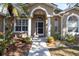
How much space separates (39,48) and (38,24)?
0.46 metres

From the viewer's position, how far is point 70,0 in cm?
383

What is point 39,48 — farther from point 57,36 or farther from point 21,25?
point 21,25

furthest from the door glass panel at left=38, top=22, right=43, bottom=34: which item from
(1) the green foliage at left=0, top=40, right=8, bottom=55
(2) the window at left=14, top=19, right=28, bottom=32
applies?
(1) the green foliage at left=0, top=40, right=8, bottom=55

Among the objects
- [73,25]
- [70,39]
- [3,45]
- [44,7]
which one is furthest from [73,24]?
[3,45]

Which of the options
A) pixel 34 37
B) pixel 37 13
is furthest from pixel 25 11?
pixel 34 37

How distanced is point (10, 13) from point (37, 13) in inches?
20.5

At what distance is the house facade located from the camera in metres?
3.89

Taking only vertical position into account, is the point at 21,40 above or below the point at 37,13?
below

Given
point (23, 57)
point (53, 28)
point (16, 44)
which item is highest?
point (53, 28)

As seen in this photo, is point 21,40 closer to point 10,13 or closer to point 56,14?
point 10,13

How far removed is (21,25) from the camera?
3.91 metres

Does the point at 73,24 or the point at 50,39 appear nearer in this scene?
the point at 50,39

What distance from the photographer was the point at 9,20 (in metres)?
3.89

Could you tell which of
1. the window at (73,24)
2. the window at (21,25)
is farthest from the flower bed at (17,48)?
the window at (73,24)
